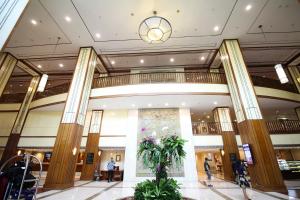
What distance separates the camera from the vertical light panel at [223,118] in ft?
33.3

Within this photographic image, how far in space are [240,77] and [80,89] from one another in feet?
24.5

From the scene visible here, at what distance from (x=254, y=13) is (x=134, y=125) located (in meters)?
8.27

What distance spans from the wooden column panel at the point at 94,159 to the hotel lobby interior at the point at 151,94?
0.06m

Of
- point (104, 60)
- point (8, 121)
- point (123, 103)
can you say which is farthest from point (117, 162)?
point (8, 121)

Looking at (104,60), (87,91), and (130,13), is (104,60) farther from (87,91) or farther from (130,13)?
(130,13)

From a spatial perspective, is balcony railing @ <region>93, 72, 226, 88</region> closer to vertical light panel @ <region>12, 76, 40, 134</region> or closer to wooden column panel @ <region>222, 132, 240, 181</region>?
wooden column panel @ <region>222, 132, 240, 181</region>

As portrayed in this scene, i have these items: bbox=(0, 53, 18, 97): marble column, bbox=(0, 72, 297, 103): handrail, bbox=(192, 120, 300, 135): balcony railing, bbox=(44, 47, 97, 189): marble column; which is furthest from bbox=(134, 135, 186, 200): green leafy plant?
bbox=(0, 53, 18, 97): marble column

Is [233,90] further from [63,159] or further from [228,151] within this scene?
[63,159]

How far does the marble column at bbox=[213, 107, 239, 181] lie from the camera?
939cm

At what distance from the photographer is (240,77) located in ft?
25.2

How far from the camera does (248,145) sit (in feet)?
21.6

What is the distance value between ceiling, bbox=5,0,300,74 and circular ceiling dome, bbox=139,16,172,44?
160cm

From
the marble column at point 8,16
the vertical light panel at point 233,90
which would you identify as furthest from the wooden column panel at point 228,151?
the marble column at point 8,16

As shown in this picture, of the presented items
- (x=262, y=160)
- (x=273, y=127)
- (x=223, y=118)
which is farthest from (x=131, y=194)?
(x=273, y=127)
